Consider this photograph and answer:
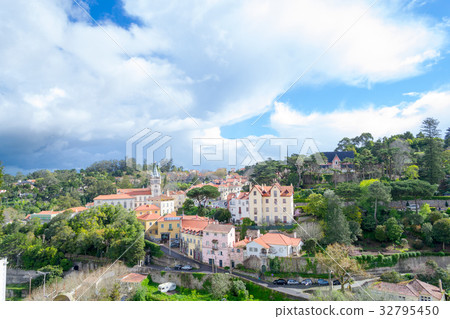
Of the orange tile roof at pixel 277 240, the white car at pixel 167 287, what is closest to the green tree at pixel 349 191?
the orange tile roof at pixel 277 240

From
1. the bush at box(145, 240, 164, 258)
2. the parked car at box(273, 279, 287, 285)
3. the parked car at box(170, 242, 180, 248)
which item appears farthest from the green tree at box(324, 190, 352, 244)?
the bush at box(145, 240, 164, 258)

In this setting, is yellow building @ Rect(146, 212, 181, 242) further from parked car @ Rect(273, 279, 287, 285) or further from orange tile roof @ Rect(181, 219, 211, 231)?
parked car @ Rect(273, 279, 287, 285)

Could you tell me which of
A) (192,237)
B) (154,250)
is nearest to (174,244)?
(154,250)

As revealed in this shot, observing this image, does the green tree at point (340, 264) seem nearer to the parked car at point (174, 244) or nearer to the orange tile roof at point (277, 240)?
the orange tile roof at point (277, 240)

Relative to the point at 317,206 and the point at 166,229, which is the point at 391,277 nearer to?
the point at 317,206
